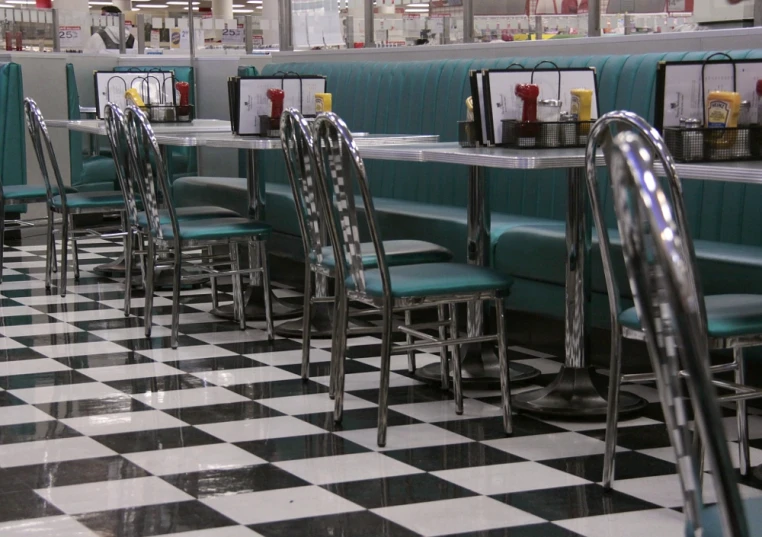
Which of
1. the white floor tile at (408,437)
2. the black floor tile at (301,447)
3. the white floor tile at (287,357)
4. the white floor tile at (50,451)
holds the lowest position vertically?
the white floor tile at (287,357)

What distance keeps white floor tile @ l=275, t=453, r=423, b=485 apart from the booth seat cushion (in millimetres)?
1169

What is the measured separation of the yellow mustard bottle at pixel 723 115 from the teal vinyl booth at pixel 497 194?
520mm

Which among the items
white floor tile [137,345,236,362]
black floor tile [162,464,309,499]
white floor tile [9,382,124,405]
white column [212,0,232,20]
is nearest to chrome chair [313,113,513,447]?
black floor tile [162,464,309,499]

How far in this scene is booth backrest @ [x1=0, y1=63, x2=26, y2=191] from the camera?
7887 mm

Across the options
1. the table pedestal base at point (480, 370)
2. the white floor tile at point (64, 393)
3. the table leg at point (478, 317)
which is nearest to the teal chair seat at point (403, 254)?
the table leg at point (478, 317)

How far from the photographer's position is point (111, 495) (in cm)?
276

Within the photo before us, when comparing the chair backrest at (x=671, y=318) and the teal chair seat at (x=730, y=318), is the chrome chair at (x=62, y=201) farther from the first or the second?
the chair backrest at (x=671, y=318)

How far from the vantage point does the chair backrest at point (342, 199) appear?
3033mm

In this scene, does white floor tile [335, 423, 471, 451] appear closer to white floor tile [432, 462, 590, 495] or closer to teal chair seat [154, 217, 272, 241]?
white floor tile [432, 462, 590, 495]

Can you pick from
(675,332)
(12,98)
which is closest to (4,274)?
(12,98)

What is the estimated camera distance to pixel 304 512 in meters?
2.62

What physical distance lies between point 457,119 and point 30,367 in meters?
2.28

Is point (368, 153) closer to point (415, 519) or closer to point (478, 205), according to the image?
point (478, 205)

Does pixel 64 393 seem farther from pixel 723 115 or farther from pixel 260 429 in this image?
pixel 723 115
